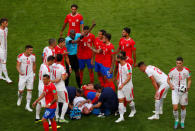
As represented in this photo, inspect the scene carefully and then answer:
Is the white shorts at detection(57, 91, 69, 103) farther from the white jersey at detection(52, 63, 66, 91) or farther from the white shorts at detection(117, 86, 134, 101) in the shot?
the white shorts at detection(117, 86, 134, 101)

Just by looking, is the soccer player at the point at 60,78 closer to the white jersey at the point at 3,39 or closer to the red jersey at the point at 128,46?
the red jersey at the point at 128,46

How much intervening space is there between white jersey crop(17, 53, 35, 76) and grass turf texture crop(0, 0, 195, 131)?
1275 mm

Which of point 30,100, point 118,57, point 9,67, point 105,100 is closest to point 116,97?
point 105,100

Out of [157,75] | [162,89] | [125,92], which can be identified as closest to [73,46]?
[125,92]

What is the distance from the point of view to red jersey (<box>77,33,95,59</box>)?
13016 millimetres

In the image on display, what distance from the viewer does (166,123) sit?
1076cm

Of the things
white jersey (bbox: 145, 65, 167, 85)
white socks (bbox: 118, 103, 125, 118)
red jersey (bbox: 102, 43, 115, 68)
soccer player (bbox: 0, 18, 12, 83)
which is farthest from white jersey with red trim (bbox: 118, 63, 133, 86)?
soccer player (bbox: 0, 18, 12, 83)

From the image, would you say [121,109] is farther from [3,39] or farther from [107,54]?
[3,39]

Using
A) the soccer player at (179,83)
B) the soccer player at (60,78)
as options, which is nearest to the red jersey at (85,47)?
the soccer player at (60,78)

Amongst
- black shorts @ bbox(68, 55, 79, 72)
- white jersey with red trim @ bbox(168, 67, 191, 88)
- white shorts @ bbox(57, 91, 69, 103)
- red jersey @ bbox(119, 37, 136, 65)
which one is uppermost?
red jersey @ bbox(119, 37, 136, 65)

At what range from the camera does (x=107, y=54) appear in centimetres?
1254

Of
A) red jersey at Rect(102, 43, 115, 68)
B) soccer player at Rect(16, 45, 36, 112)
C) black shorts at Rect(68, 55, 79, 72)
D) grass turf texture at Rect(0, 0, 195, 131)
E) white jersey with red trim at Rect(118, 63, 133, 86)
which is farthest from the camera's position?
black shorts at Rect(68, 55, 79, 72)

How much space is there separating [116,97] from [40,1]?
1143 cm

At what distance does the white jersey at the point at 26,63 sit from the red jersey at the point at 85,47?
2278mm
